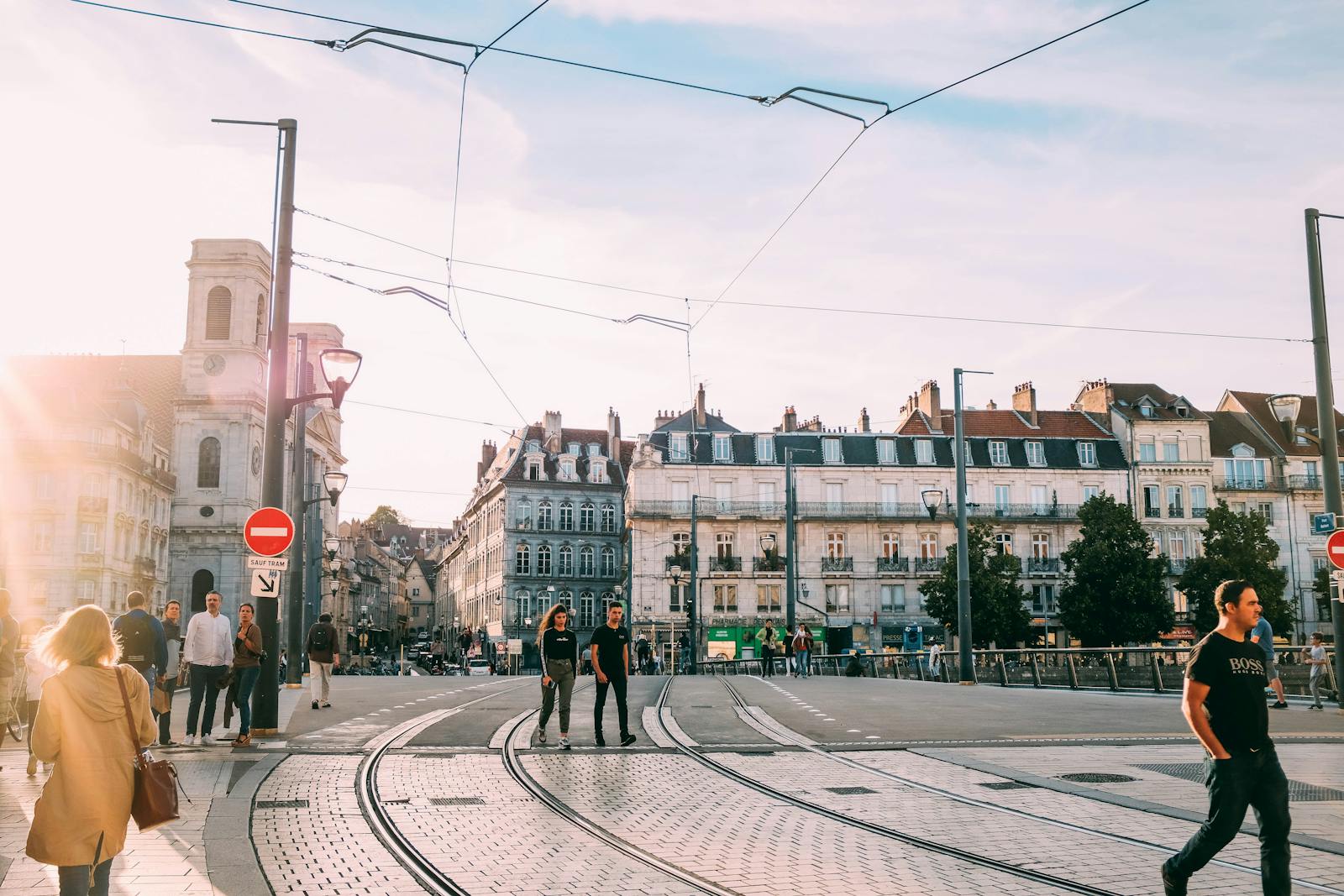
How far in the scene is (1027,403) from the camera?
76.2 meters

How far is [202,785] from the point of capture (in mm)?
10703

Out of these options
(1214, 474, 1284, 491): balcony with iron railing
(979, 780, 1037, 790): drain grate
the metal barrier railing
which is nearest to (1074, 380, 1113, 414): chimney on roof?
(1214, 474, 1284, 491): balcony with iron railing

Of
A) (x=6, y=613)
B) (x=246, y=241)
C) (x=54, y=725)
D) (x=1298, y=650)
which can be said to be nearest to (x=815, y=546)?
(x=246, y=241)

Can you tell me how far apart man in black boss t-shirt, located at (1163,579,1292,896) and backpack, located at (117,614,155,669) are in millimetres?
10263

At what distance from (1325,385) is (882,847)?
14.6 metres

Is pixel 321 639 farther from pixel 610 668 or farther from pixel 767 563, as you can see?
pixel 767 563

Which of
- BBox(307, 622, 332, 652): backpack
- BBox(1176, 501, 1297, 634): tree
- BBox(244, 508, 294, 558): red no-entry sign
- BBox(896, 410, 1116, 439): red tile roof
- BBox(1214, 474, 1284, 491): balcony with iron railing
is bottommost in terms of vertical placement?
BBox(307, 622, 332, 652): backpack

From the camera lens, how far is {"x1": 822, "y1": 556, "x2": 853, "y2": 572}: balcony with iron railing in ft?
233

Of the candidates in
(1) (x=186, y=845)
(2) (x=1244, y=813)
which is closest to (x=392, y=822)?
(1) (x=186, y=845)

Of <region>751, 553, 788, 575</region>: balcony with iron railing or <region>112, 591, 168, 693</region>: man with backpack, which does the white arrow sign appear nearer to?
<region>112, 591, 168, 693</region>: man with backpack

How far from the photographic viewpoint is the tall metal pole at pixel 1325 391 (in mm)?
18562

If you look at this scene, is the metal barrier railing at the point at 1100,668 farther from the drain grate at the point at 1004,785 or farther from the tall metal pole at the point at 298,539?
the tall metal pole at the point at 298,539

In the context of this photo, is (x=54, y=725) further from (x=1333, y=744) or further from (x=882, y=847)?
(x=1333, y=744)

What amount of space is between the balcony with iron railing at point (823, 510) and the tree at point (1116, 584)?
1046 cm
